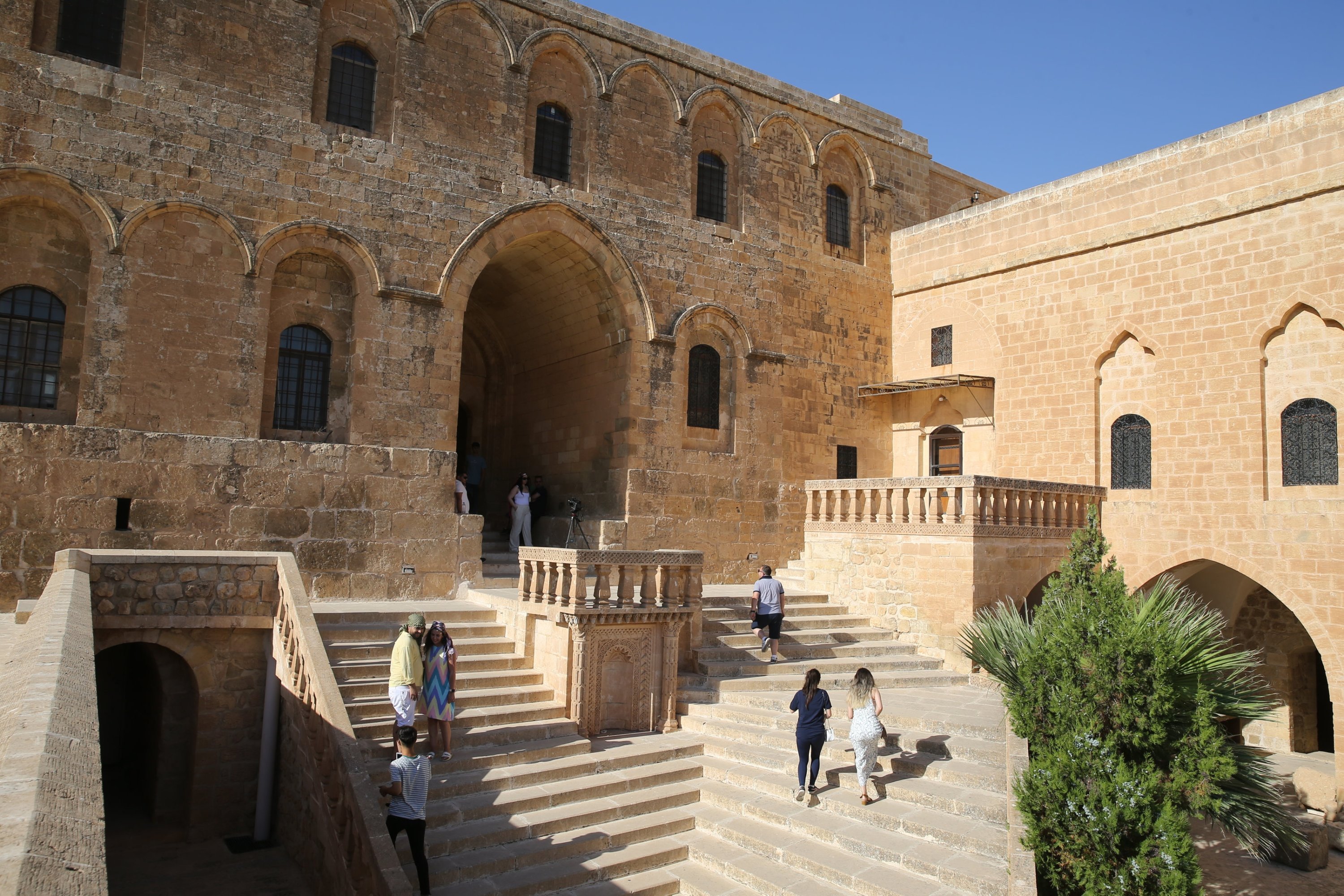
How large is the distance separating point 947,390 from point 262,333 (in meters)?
11.7

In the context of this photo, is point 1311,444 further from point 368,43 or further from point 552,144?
point 368,43

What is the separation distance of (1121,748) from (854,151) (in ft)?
45.4

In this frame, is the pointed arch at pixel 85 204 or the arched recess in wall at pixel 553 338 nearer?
the pointed arch at pixel 85 204

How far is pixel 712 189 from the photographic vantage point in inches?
643

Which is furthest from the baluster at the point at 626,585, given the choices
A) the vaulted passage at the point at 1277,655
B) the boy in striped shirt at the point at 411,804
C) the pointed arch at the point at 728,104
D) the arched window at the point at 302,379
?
the vaulted passage at the point at 1277,655

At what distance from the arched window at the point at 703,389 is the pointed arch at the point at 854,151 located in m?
4.82

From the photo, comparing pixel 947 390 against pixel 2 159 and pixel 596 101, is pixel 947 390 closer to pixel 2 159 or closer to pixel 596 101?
pixel 596 101

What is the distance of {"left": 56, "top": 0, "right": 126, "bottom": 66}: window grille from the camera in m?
11.0

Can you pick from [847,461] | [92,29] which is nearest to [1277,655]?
[847,461]

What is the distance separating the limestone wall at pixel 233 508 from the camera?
10125 millimetres

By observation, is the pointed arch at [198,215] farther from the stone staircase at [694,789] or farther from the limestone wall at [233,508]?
the stone staircase at [694,789]

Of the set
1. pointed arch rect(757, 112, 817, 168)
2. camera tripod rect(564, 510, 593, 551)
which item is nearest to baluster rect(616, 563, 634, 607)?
camera tripod rect(564, 510, 593, 551)

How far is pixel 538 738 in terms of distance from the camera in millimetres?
9070

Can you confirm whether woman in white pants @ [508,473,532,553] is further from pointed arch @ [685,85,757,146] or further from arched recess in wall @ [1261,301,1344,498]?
arched recess in wall @ [1261,301,1344,498]
